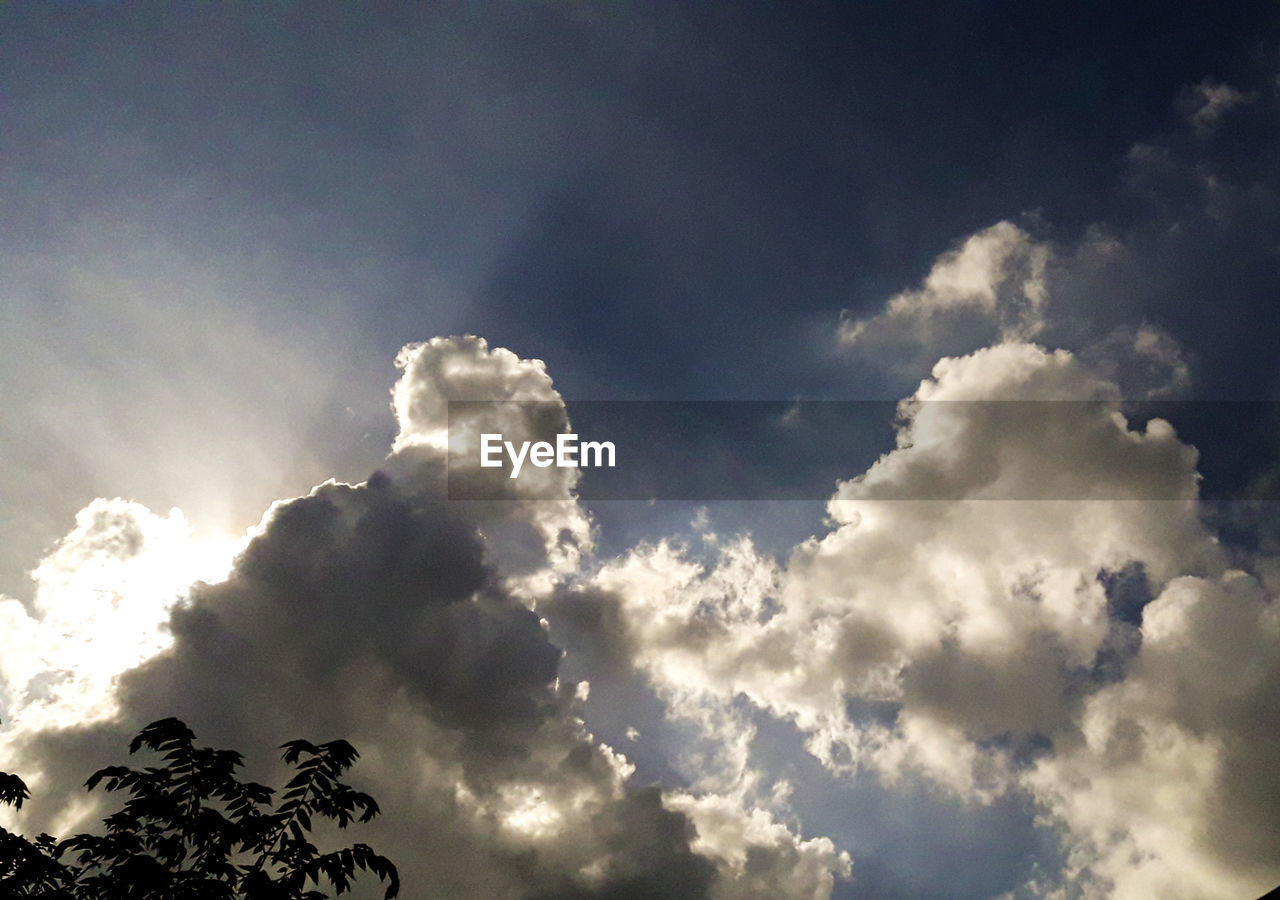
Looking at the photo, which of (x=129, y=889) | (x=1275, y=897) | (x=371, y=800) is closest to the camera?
(x=129, y=889)

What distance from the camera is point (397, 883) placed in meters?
11.8

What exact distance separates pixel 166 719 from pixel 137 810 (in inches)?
59.3

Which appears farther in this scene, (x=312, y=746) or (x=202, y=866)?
(x=312, y=746)

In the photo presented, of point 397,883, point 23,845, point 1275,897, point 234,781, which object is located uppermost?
point 234,781

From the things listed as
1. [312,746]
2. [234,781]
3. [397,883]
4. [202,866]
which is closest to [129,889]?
[202,866]

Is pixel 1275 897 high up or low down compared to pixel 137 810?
down

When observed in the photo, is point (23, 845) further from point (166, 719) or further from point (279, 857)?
point (279, 857)

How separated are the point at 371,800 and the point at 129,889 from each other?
3.88 m

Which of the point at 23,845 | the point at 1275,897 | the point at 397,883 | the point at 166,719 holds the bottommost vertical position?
the point at 1275,897

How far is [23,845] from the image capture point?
1203cm

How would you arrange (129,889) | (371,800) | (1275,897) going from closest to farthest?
1. (129,889)
2. (371,800)
3. (1275,897)

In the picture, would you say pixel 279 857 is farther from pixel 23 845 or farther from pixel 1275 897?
pixel 1275 897

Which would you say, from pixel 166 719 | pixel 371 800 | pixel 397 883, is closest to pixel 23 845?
pixel 166 719

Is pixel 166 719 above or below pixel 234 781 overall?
above
